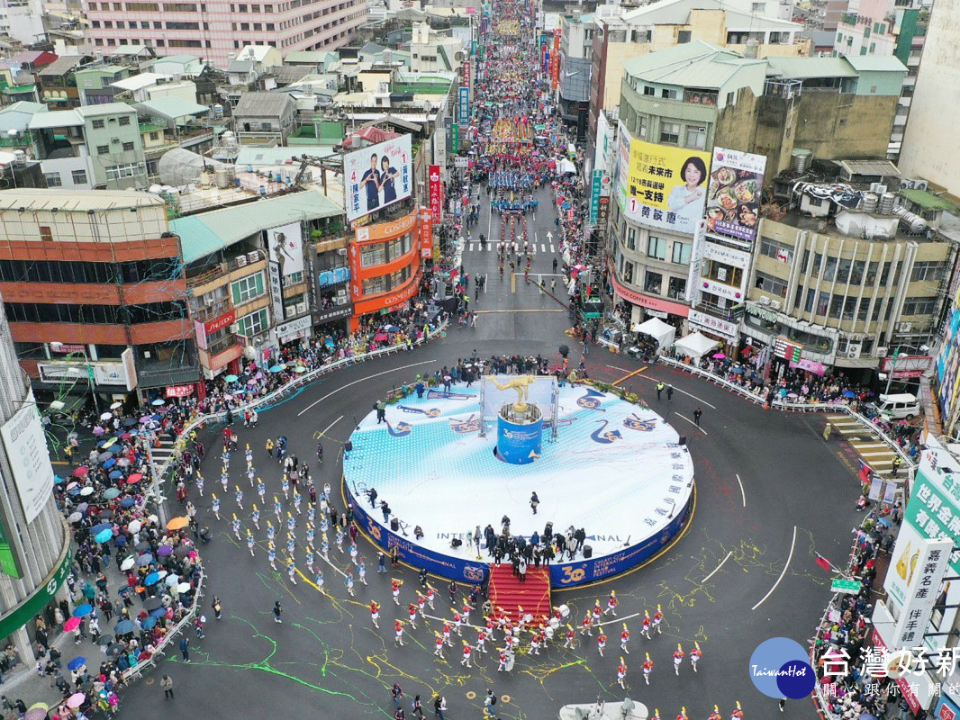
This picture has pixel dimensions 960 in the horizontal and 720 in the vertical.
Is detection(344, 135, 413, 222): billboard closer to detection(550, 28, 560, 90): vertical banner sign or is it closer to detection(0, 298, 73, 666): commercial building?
detection(0, 298, 73, 666): commercial building

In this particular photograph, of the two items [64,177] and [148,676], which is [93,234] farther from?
[64,177]

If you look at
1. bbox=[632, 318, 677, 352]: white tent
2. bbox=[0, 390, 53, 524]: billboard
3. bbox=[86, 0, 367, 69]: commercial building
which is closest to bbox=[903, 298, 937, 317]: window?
bbox=[632, 318, 677, 352]: white tent

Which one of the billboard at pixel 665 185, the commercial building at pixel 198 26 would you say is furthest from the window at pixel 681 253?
the commercial building at pixel 198 26

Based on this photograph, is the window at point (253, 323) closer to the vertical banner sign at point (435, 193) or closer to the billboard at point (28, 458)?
the vertical banner sign at point (435, 193)

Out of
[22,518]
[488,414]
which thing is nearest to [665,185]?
[488,414]

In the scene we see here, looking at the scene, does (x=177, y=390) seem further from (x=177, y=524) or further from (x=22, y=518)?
(x=22, y=518)

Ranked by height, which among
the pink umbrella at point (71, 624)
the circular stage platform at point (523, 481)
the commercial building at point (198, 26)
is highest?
the commercial building at point (198, 26)
